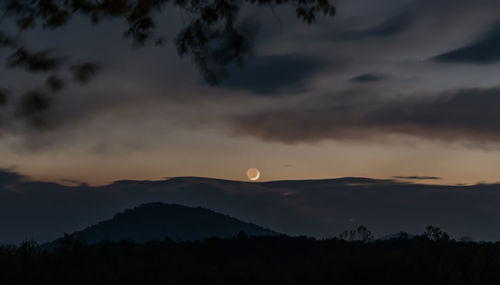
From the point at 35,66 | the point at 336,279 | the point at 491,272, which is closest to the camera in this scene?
the point at 35,66

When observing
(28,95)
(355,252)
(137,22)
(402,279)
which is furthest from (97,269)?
(402,279)

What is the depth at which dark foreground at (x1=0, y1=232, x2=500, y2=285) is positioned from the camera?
32.7 feet

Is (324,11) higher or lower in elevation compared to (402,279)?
higher

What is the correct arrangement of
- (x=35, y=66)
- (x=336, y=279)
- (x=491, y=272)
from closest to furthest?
1. (x=35, y=66)
2. (x=336, y=279)
3. (x=491, y=272)

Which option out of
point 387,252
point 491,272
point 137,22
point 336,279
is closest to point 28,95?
point 137,22

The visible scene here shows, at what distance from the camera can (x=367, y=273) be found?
11586 millimetres

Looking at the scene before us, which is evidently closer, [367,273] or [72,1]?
[72,1]

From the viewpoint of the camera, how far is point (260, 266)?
1084cm

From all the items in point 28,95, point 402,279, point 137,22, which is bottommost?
point 402,279

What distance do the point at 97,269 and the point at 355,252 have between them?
524 centimetres

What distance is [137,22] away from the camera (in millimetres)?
10219

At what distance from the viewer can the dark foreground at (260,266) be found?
998cm

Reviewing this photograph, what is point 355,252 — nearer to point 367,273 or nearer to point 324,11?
point 367,273

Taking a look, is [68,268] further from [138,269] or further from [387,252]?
[387,252]
